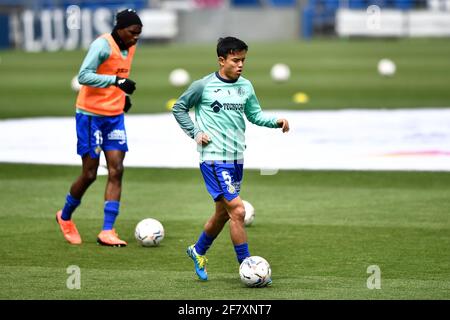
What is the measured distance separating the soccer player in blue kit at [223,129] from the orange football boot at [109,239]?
5.97 feet

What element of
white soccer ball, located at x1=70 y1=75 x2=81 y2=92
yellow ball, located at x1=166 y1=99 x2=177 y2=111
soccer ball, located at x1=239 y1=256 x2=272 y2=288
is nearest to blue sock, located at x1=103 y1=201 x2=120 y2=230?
soccer ball, located at x1=239 y1=256 x2=272 y2=288

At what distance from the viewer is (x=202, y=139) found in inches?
400

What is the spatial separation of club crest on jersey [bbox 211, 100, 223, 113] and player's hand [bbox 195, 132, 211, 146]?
0.84 feet

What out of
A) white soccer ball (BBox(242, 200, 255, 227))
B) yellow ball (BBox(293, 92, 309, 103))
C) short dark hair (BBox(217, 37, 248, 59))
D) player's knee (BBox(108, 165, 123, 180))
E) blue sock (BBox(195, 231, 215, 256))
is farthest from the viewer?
yellow ball (BBox(293, 92, 309, 103))

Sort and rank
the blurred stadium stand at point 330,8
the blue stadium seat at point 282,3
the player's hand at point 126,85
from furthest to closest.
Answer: the blue stadium seat at point 282,3, the blurred stadium stand at point 330,8, the player's hand at point 126,85

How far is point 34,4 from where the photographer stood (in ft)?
170

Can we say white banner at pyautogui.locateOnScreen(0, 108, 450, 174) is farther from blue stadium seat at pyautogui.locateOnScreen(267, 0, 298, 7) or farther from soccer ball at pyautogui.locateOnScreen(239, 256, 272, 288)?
blue stadium seat at pyautogui.locateOnScreen(267, 0, 298, 7)

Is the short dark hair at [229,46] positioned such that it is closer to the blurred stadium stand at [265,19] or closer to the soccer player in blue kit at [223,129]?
the soccer player in blue kit at [223,129]

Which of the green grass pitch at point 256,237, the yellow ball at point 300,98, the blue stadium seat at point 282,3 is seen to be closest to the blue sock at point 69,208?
the green grass pitch at point 256,237

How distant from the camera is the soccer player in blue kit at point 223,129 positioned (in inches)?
400

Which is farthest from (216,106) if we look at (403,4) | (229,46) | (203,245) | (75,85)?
(403,4)

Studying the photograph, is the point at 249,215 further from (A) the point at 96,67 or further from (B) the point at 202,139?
(B) the point at 202,139

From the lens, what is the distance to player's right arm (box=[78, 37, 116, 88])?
1198 centimetres

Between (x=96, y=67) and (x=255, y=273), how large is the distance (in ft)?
11.4
